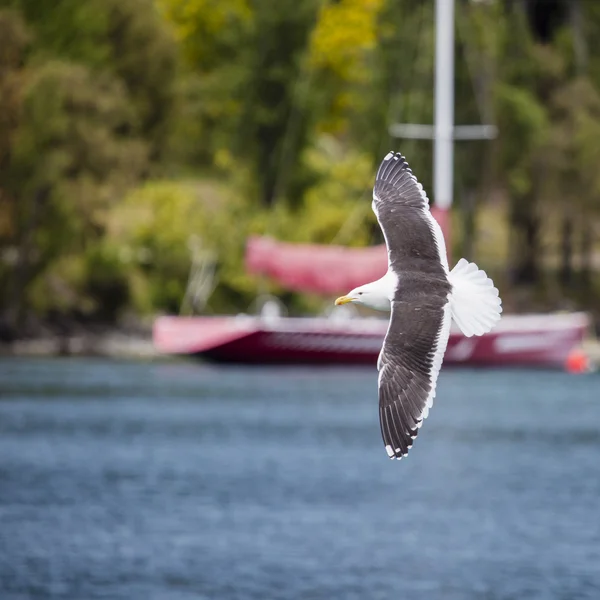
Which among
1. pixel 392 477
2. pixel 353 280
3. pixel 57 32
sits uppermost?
pixel 57 32

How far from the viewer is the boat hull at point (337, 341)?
61.1 metres

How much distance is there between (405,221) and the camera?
13.1m

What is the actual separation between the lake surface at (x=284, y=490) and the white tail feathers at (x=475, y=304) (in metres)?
13.8

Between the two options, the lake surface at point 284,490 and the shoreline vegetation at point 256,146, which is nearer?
the lake surface at point 284,490

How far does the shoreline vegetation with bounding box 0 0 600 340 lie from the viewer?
65750 mm

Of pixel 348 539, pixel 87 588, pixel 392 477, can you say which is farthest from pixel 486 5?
pixel 87 588

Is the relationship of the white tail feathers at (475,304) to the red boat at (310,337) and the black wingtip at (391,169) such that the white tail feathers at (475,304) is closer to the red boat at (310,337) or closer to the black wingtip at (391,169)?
the black wingtip at (391,169)

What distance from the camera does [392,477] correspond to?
43938 millimetres

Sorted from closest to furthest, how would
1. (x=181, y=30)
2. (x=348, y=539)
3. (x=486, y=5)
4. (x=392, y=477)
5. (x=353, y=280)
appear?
1. (x=348, y=539)
2. (x=392, y=477)
3. (x=353, y=280)
4. (x=486, y=5)
5. (x=181, y=30)

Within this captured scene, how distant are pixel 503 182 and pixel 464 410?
13.5 m

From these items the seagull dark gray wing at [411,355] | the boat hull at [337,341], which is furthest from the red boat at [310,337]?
the seagull dark gray wing at [411,355]

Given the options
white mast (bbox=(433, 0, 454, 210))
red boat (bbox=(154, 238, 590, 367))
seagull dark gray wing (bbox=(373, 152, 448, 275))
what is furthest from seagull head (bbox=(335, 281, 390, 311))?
red boat (bbox=(154, 238, 590, 367))

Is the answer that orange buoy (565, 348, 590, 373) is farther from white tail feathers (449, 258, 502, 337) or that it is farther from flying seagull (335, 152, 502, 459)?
white tail feathers (449, 258, 502, 337)

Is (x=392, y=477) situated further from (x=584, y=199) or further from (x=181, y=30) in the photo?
(x=181, y=30)
